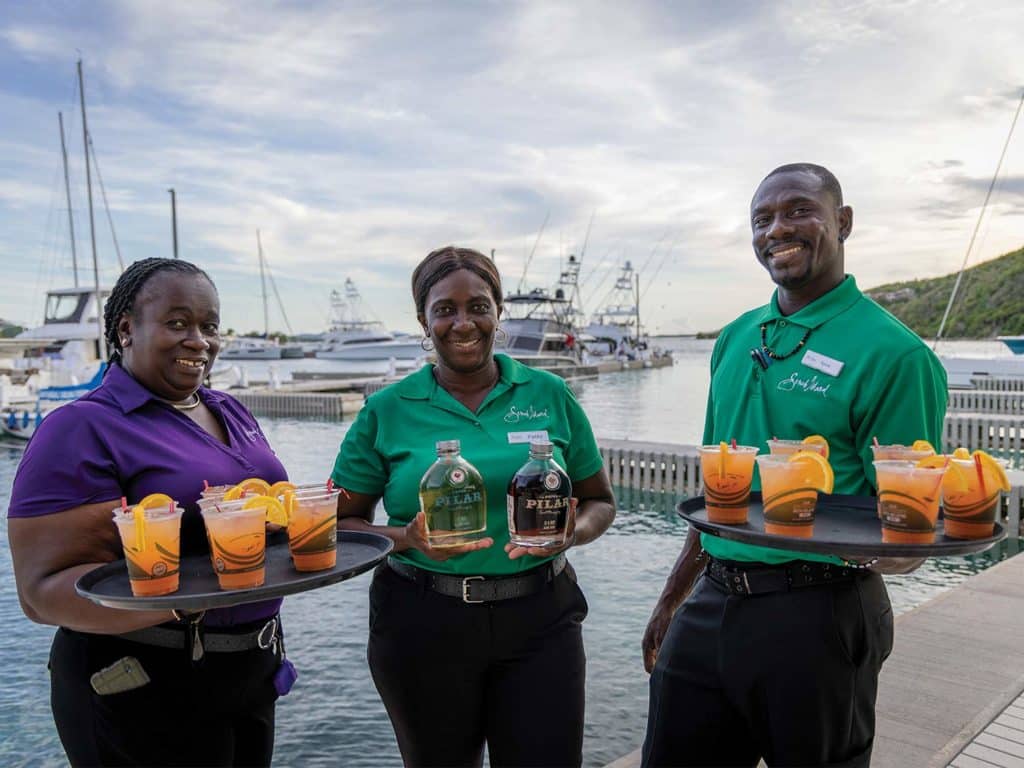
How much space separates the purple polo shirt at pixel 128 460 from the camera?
6.00 feet

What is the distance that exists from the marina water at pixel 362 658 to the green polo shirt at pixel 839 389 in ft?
3.42

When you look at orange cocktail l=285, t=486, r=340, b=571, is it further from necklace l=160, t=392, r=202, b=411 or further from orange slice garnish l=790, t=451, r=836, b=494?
orange slice garnish l=790, t=451, r=836, b=494

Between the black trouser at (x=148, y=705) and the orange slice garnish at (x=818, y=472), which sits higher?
the orange slice garnish at (x=818, y=472)

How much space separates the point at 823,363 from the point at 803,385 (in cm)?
9

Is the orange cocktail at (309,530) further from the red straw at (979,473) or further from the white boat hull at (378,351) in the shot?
the white boat hull at (378,351)

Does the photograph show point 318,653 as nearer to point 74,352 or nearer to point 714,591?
point 714,591

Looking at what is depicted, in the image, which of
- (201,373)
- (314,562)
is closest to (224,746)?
(314,562)

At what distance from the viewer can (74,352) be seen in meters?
25.6

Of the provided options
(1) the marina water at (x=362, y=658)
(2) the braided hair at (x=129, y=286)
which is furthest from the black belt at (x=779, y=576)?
(2) the braided hair at (x=129, y=286)

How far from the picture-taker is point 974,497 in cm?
179

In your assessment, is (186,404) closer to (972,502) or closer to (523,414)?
(523,414)

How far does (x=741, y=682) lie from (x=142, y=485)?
1.71m

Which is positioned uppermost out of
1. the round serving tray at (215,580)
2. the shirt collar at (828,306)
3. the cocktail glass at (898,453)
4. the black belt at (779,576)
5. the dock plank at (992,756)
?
the shirt collar at (828,306)

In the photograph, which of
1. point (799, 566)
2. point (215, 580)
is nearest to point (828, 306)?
point (799, 566)
